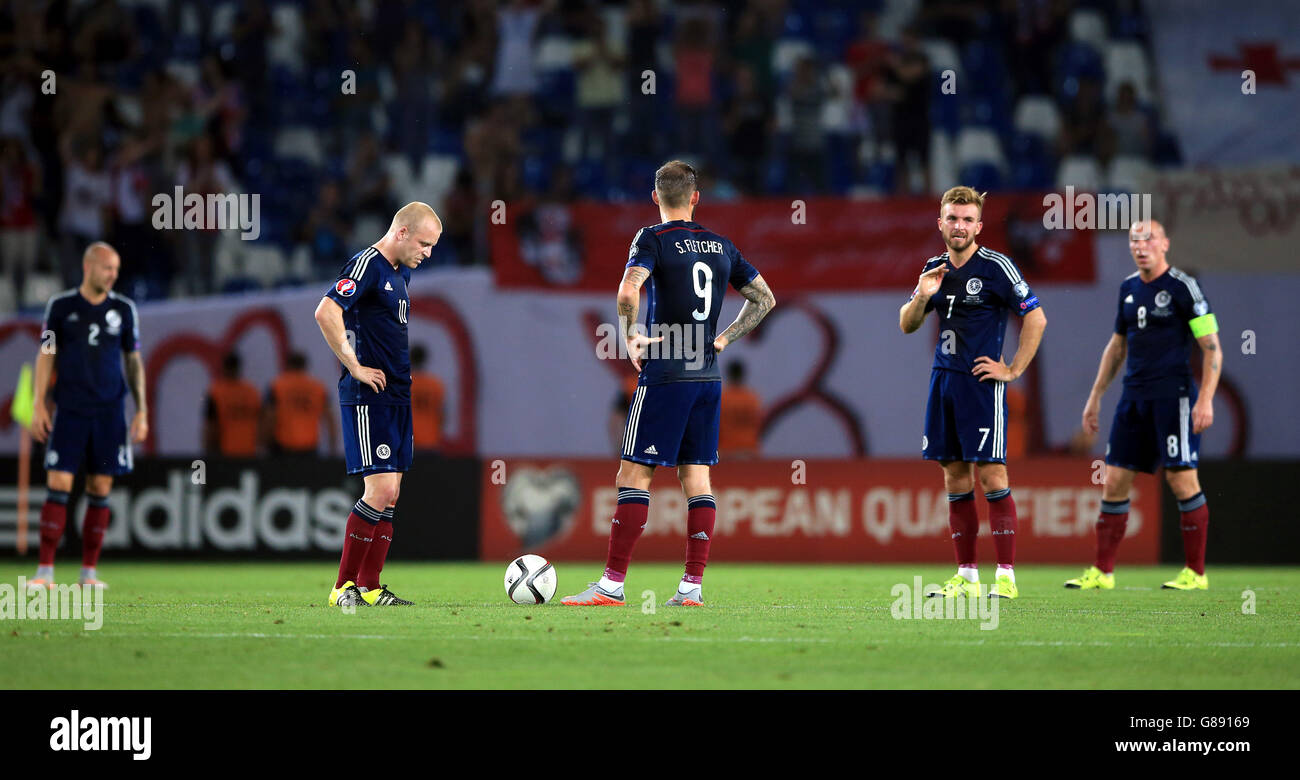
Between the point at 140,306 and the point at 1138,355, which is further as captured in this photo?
the point at 140,306

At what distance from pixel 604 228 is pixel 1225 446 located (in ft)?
25.3

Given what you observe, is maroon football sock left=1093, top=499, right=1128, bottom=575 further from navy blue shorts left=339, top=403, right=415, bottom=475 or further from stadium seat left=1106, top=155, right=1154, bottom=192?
stadium seat left=1106, top=155, right=1154, bottom=192

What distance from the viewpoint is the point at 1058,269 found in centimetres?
1736

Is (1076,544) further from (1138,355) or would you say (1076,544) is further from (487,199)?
(487,199)

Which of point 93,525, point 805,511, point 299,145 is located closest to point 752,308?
point 93,525

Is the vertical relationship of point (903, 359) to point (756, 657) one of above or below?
above

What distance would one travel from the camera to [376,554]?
8.56 m

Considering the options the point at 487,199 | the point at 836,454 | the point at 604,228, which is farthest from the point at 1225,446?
the point at 487,199

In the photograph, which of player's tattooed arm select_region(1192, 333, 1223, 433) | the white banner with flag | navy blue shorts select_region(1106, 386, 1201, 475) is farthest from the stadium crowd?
player's tattooed arm select_region(1192, 333, 1223, 433)

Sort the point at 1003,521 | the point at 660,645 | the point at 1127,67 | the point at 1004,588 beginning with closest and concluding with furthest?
the point at 660,645, the point at 1003,521, the point at 1004,588, the point at 1127,67

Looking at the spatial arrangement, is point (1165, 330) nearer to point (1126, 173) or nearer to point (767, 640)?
point (767, 640)

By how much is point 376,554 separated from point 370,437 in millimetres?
744

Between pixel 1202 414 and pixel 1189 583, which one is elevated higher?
pixel 1202 414

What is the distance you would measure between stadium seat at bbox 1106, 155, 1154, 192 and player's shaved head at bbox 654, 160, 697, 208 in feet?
36.4
